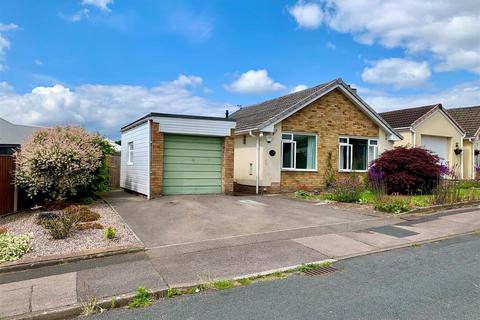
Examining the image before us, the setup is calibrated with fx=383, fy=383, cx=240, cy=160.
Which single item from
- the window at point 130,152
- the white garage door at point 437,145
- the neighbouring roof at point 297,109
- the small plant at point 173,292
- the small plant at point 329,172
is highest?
the neighbouring roof at point 297,109

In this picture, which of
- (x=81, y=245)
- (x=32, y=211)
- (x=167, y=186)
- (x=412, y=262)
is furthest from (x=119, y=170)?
(x=412, y=262)

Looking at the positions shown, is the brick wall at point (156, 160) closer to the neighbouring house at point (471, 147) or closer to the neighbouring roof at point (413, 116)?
the neighbouring roof at point (413, 116)

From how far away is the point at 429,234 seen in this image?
857 centimetres

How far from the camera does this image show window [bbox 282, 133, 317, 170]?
1695cm

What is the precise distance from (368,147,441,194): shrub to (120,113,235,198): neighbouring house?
5980 mm

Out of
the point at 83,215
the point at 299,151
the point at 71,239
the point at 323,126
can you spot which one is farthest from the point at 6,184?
the point at 323,126

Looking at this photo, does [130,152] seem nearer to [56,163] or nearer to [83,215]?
[56,163]

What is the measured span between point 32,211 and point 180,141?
18.0 ft

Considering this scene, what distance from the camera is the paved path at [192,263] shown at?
17.1 feet

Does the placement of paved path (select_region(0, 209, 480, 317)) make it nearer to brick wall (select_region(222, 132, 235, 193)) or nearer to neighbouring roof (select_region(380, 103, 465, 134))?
brick wall (select_region(222, 132, 235, 193))

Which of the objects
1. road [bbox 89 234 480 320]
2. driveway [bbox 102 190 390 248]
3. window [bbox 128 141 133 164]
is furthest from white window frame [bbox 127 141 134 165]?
road [bbox 89 234 480 320]

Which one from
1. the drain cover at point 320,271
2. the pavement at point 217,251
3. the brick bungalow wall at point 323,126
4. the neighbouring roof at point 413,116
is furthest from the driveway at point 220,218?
the neighbouring roof at point 413,116

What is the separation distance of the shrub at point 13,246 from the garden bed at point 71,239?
95 mm

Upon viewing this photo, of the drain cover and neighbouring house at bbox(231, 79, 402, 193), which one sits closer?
the drain cover
